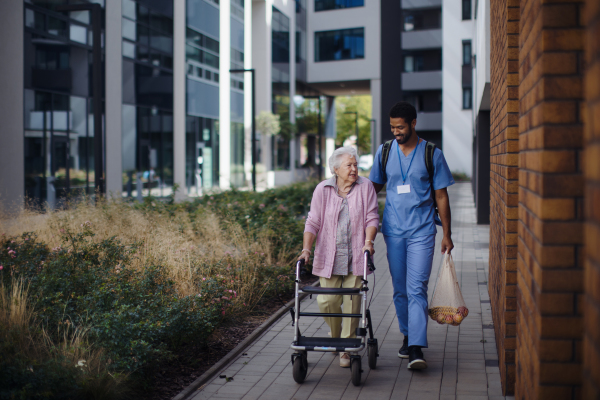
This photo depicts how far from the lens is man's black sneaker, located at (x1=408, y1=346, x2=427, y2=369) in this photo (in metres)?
4.77

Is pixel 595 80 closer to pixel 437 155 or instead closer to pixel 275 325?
pixel 437 155

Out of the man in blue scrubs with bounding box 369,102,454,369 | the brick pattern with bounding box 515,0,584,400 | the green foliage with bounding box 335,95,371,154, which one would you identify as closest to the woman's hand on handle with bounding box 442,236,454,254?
the man in blue scrubs with bounding box 369,102,454,369

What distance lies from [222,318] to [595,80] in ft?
15.6

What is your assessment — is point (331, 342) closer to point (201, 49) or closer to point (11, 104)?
point (11, 104)

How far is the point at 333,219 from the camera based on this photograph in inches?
195

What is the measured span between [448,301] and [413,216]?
2.44 ft

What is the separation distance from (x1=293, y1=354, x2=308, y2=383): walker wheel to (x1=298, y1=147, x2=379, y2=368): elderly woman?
50cm

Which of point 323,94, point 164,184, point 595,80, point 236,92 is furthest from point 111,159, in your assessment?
point 323,94

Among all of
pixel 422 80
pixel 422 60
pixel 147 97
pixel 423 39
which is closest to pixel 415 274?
pixel 147 97

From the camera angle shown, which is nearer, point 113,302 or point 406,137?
point 406,137

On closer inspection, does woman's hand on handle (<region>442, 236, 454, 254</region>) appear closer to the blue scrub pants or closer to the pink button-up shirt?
the blue scrub pants

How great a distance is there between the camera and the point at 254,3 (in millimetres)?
41062

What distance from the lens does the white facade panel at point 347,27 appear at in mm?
45625

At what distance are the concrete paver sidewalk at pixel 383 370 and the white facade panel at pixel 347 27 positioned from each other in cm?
4020
